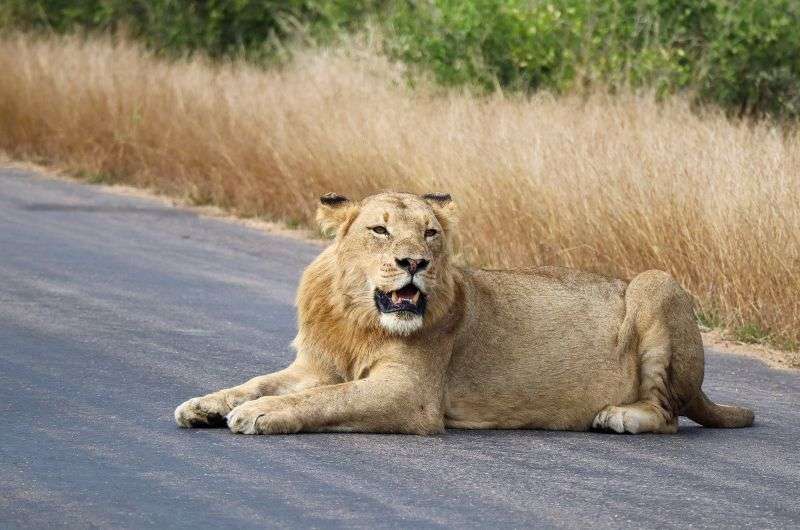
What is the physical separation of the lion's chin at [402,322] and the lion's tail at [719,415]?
149 centimetres

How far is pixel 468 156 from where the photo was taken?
1336cm

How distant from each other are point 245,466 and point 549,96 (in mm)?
9805

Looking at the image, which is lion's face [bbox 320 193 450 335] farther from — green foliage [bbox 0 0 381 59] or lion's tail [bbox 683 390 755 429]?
green foliage [bbox 0 0 381 59]

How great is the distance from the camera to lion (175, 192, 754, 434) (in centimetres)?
714

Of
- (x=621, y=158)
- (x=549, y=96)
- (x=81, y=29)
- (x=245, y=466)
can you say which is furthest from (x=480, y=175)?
(x=81, y=29)

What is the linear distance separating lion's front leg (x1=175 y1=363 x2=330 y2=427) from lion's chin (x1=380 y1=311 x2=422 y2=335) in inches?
16.6

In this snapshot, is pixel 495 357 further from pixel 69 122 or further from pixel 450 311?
pixel 69 122

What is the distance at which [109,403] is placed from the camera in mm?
7633

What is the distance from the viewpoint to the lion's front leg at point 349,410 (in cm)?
698

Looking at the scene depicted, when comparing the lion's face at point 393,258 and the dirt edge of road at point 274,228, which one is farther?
the dirt edge of road at point 274,228

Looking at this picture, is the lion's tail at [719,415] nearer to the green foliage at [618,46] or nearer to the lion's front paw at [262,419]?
the lion's front paw at [262,419]

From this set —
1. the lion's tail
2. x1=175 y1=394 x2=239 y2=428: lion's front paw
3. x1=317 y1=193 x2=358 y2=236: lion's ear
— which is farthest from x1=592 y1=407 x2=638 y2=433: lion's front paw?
x1=175 y1=394 x2=239 y2=428: lion's front paw

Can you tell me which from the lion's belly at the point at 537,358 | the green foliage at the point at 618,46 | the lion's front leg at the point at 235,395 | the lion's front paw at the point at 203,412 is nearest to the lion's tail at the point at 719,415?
the lion's belly at the point at 537,358

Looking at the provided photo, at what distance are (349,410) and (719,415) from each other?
1924 mm
